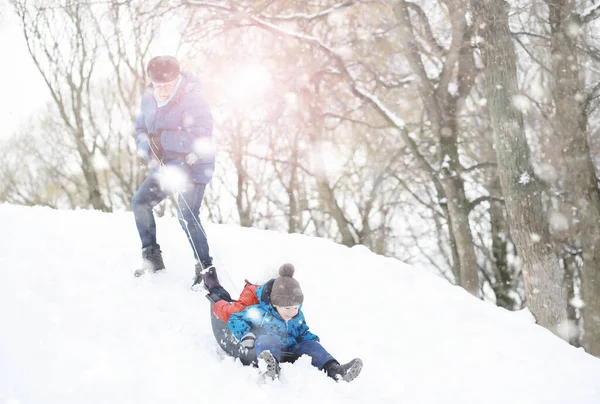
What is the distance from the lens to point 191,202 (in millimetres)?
4598

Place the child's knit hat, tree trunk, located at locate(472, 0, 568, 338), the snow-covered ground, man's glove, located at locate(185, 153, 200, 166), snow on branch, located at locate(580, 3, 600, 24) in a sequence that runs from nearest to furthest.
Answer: the snow-covered ground < the child's knit hat < man's glove, located at locate(185, 153, 200, 166) < tree trunk, located at locate(472, 0, 568, 338) < snow on branch, located at locate(580, 3, 600, 24)

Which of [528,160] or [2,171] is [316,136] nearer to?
[528,160]

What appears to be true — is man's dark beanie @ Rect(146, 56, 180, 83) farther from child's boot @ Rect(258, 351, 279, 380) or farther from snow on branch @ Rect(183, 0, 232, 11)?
snow on branch @ Rect(183, 0, 232, 11)

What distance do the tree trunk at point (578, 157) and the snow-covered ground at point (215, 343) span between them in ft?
11.9

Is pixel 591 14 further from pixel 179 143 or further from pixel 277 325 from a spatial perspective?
pixel 277 325

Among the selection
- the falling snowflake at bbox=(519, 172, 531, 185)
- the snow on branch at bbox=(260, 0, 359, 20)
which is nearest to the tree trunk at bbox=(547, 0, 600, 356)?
the falling snowflake at bbox=(519, 172, 531, 185)

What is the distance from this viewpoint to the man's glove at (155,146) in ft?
14.9

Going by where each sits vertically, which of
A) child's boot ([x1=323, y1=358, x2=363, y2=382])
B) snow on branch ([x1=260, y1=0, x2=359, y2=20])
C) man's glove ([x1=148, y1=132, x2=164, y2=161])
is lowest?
child's boot ([x1=323, y1=358, x2=363, y2=382])

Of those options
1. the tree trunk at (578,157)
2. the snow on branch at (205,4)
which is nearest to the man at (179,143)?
the snow on branch at (205,4)

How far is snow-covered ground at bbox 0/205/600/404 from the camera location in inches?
116

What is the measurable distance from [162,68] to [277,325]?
2.33m

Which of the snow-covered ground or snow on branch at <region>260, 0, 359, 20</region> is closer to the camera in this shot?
the snow-covered ground

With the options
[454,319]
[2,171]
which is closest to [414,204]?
[454,319]

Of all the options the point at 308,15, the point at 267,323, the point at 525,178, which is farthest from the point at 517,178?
the point at 308,15
